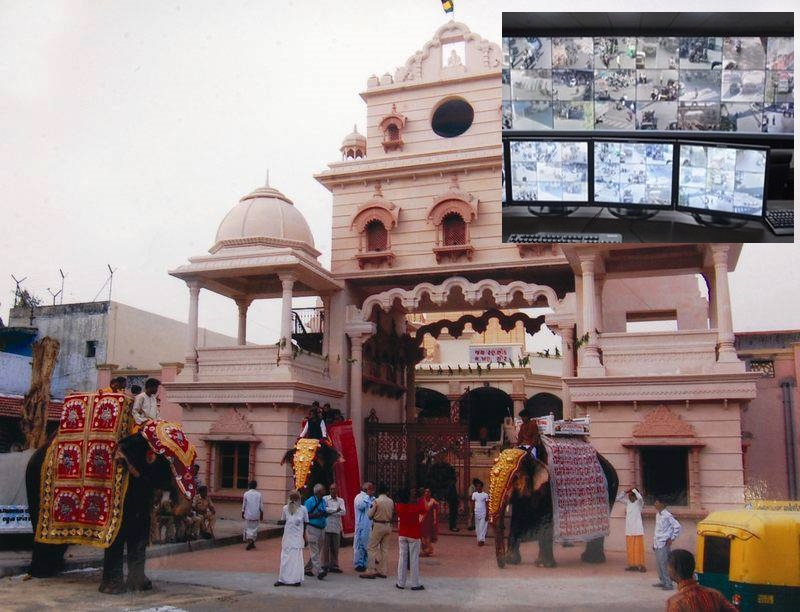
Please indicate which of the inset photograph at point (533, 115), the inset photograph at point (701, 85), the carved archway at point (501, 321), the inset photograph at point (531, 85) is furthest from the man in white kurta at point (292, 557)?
the carved archway at point (501, 321)

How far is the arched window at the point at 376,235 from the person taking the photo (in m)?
18.4

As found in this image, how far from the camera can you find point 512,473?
Result: 10.5 meters

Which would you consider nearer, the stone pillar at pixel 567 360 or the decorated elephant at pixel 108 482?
the decorated elephant at pixel 108 482

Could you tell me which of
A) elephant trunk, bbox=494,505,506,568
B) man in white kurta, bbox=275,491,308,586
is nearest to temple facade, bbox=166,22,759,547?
elephant trunk, bbox=494,505,506,568

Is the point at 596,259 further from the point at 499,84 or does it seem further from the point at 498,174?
the point at 499,84

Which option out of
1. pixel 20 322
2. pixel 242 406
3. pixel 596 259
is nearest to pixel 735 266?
pixel 596 259

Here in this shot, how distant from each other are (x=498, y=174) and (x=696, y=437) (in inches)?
278

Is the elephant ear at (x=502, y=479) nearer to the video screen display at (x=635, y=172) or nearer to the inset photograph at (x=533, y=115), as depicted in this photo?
the video screen display at (x=635, y=172)

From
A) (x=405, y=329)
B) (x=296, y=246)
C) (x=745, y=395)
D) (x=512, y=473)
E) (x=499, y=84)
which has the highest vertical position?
(x=499, y=84)

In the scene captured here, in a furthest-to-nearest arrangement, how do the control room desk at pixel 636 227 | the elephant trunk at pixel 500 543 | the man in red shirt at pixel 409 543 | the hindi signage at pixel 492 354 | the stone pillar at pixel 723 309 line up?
the hindi signage at pixel 492 354 < the stone pillar at pixel 723 309 < the control room desk at pixel 636 227 < the elephant trunk at pixel 500 543 < the man in red shirt at pixel 409 543

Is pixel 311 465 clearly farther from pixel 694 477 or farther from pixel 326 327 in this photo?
pixel 326 327

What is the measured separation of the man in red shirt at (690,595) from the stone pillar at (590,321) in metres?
9.45

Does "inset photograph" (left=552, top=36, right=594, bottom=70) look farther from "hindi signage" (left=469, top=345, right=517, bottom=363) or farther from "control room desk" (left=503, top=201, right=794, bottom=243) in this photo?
"hindi signage" (left=469, top=345, right=517, bottom=363)

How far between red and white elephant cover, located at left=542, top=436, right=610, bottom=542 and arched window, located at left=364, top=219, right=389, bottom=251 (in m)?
7.73
